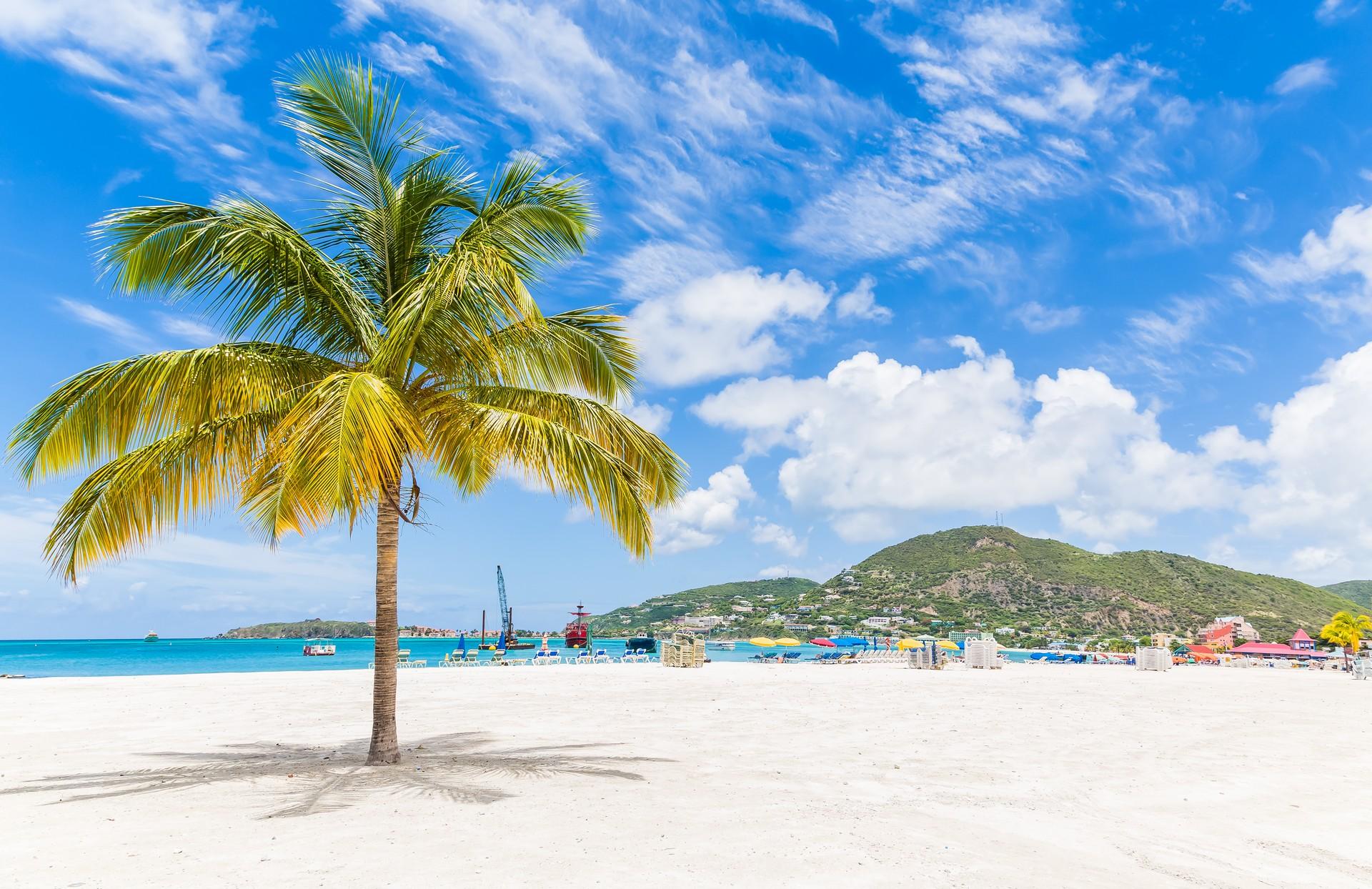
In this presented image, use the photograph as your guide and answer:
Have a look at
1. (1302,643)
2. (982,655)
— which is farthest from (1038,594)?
(982,655)

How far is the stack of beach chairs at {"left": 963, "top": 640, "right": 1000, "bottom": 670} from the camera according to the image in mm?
30438

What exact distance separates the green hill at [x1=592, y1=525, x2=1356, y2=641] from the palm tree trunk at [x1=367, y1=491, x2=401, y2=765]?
268ft

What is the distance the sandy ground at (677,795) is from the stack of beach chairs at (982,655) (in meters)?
14.5

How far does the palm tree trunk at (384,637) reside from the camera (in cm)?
849

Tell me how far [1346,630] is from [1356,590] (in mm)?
104189

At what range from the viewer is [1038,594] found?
91125mm

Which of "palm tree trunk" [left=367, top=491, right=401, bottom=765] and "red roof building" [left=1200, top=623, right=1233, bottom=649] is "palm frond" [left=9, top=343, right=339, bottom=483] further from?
"red roof building" [left=1200, top=623, right=1233, bottom=649]

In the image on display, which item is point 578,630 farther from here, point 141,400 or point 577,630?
point 141,400

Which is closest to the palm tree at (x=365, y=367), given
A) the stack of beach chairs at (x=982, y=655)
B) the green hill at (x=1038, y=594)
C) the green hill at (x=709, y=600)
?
the stack of beach chairs at (x=982, y=655)

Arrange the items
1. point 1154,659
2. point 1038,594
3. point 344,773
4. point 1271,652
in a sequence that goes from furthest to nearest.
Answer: point 1038,594 → point 1271,652 → point 1154,659 → point 344,773

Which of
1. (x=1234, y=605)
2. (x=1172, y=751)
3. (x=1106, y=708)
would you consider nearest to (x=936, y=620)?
(x=1234, y=605)

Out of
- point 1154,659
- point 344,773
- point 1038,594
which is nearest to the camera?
point 344,773

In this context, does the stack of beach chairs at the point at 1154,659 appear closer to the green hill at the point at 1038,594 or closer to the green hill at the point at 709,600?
the green hill at the point at 1038,594

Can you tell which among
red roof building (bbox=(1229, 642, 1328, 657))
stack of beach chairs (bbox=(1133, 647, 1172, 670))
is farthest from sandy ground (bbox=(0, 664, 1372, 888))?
red roof building (bbox=(1229, 642, 1328, 657))
